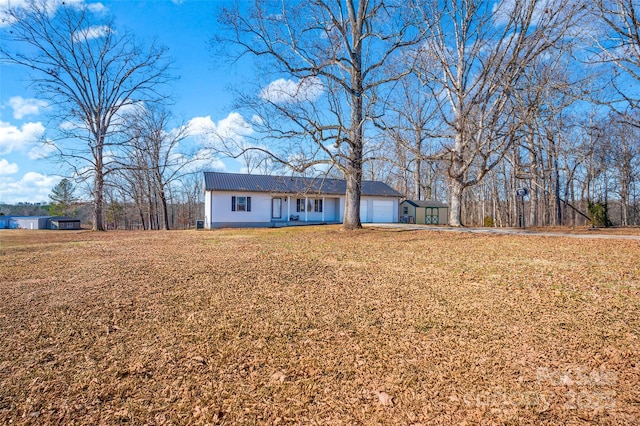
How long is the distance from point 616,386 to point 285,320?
291 cm

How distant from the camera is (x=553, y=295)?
171 inches

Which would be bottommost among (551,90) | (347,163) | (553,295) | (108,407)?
(108,407)

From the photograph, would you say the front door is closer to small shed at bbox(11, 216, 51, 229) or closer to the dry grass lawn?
the dry grass lawn

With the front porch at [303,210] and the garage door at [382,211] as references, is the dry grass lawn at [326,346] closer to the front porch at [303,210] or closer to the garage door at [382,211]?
the front porch at [303,210]

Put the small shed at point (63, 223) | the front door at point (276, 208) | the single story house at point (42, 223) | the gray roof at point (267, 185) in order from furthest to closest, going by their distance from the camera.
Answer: the single story house at point (42, 223) < the small shed at point (63, 223) < the front door at point (276, 208) < the gray roof at point (267, 185)

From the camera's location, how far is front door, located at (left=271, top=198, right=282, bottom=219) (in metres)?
23.5

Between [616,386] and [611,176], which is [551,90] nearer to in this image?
[616,386]

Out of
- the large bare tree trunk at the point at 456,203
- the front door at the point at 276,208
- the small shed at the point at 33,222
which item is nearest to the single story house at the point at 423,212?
the large bare tree trunk at the point at 456,203

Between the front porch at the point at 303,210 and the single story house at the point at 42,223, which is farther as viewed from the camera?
the single story house at the point at 42,223

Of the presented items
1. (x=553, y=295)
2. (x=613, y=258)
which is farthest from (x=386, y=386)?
(x=613, y=258)

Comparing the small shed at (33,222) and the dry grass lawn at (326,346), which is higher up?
the small shed at (33,222)

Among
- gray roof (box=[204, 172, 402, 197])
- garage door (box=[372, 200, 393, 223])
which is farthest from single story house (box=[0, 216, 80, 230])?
garage door (box=[372, 200, 393, 223])

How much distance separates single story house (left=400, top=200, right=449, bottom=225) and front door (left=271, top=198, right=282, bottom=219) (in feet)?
35.5

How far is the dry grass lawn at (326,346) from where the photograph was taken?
2254mm
